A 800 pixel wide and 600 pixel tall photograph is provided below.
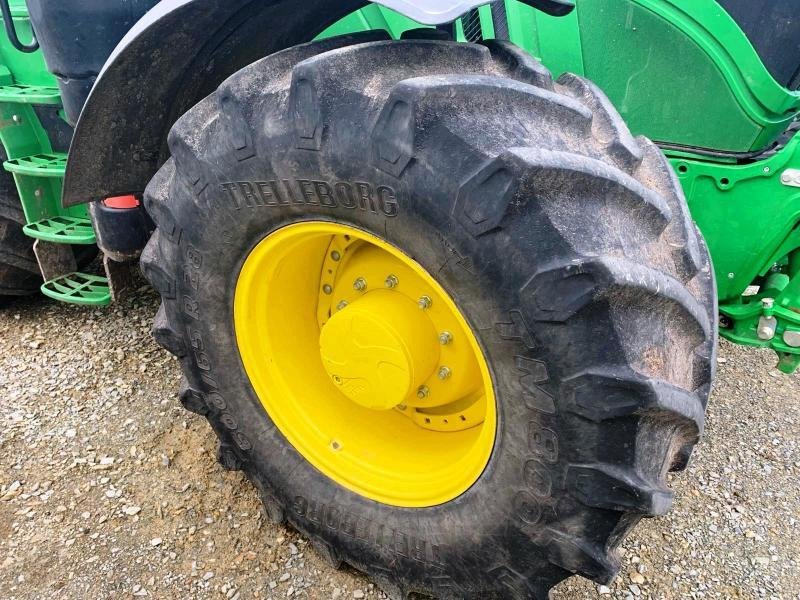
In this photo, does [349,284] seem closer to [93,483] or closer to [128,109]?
[128,109]

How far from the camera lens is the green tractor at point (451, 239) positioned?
3.89ft

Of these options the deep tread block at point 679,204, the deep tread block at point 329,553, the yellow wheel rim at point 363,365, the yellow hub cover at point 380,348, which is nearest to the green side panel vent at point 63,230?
the yellow wheel rim at point 363,365

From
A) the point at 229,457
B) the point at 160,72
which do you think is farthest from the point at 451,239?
the point at 229,457

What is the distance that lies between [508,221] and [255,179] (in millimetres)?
563

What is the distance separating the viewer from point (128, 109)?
5.74 ft

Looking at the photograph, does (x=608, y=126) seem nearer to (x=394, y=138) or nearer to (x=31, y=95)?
(x=394, y=138)

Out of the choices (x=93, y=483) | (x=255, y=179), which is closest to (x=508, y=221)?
(x=255, y=179)

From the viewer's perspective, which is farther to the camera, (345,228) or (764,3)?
(764,3)

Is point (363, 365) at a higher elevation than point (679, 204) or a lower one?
lower

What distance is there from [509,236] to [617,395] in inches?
13.9

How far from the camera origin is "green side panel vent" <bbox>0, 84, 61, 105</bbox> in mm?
2297

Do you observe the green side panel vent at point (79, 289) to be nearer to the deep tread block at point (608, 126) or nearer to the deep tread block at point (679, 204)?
the deep tread block at point (608, 126)

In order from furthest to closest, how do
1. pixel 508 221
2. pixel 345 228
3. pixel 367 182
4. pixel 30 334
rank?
1. pixel 30 334
2. pixel 345 228
3. pixel 367 182
4. pixel 508 221

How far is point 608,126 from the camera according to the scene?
1389 millimetres
